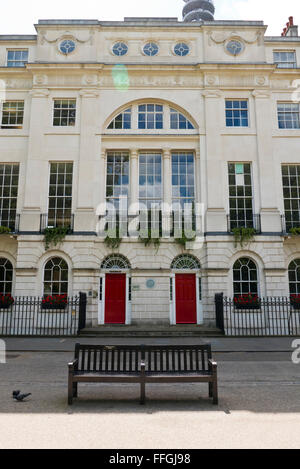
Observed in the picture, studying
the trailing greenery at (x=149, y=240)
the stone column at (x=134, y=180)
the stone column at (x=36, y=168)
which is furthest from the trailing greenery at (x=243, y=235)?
the stone column at (x=36, y=168)

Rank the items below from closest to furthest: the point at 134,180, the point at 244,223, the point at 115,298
Result: the point at 115,298
the point at 244,223
the point at 134,180

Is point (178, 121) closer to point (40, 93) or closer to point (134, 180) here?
point (134, 180)

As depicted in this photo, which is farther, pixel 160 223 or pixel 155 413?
pixel 160 223

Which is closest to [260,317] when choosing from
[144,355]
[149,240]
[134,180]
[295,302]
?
[295,302]

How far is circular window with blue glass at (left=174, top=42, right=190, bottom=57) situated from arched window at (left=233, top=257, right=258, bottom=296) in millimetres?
12432

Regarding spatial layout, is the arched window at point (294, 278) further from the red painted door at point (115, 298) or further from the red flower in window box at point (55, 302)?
the red flower in window box at point (55, 302)

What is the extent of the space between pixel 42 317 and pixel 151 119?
1228 cm

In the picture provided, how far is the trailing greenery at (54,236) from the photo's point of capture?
1714 centimetres

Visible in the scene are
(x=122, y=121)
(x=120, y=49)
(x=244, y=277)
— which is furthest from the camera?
(x=120, y=49)

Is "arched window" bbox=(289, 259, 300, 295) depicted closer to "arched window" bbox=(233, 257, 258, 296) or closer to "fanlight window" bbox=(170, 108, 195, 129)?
"arched window" bbox=(233, 257, 258, 296)

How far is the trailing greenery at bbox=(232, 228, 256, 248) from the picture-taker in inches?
680

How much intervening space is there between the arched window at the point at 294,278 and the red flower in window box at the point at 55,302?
11822mm

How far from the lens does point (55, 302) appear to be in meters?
16.7

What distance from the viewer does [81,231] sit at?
17.4 metres
